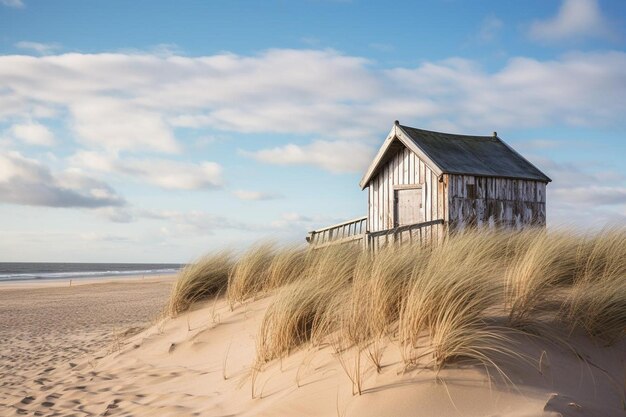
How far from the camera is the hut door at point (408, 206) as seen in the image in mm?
13773

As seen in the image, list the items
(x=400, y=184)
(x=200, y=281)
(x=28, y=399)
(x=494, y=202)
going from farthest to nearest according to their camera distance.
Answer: (x=400, y=184), (x=494, y=202), (x=200, y=281), (x=28, y=399)

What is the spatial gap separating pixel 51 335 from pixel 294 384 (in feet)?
29.2

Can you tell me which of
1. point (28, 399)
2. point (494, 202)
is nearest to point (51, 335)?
point (28, 399)

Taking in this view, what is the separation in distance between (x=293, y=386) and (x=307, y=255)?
4.82 meters

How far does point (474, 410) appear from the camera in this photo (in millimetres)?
4316

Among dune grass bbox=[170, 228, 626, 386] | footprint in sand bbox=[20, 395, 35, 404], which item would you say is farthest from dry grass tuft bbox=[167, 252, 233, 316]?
footprint in sand bbox=[20, 395, 35, 404]

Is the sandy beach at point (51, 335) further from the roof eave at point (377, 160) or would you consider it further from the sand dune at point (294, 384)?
the roof eave at point (377, 160)

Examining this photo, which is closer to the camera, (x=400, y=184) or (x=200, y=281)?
(x=200, y=281)

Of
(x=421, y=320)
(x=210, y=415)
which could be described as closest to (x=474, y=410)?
(x=421, y=320)

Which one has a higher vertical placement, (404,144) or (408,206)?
(404,144)

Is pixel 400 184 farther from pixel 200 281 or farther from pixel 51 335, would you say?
pixel 51 335

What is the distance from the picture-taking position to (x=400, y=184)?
14.2 m

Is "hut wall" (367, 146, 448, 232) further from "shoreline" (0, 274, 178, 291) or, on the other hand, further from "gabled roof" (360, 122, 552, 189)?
"shoreline" (0, 274, 178, 291)

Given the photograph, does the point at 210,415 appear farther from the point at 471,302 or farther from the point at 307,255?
the point at 307,255
